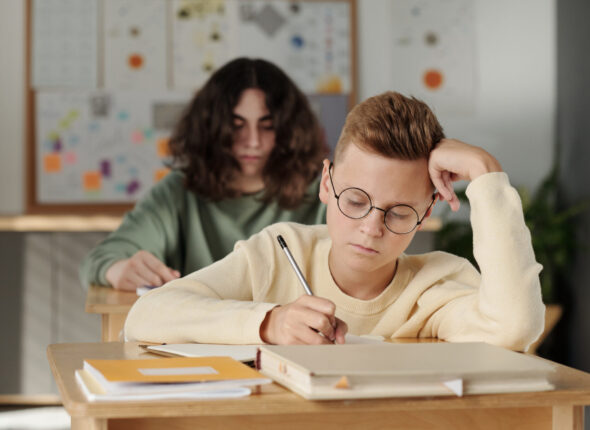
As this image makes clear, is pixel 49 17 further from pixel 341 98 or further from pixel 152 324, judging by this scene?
pixel 152 324

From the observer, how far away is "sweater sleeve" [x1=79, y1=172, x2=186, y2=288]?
7.99 feet

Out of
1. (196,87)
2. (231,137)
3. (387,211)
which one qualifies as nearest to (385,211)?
(387,211)

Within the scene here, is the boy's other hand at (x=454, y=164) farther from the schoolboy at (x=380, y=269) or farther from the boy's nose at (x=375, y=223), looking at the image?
the boy's nose at (x=375, y=223)

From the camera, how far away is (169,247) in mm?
2508

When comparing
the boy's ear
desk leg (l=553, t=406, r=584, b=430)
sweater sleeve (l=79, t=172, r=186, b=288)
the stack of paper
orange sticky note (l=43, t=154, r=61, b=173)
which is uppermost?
orange sticky note (l=43, t=154, r=61, b=173)

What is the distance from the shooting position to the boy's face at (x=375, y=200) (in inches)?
50.1

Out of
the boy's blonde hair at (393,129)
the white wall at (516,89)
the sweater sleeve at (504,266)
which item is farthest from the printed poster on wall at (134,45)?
the sweater sleeve at (504,266)

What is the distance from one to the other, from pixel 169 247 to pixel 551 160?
2.61 meters

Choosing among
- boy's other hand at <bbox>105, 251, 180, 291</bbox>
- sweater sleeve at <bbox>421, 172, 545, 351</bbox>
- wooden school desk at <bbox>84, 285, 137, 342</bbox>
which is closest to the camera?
sweater sleeve at <bbox>421, 172, 545, 351</bbox>

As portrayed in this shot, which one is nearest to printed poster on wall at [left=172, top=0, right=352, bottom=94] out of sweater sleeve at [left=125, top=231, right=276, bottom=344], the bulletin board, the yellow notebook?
the bulletin board

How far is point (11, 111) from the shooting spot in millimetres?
4074

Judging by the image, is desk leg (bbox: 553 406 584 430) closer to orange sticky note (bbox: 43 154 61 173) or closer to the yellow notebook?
the yellow notebook

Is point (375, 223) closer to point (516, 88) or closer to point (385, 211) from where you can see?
point (385, 211)

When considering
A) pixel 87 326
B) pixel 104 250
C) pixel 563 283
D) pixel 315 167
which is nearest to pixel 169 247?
pixel 104 250
